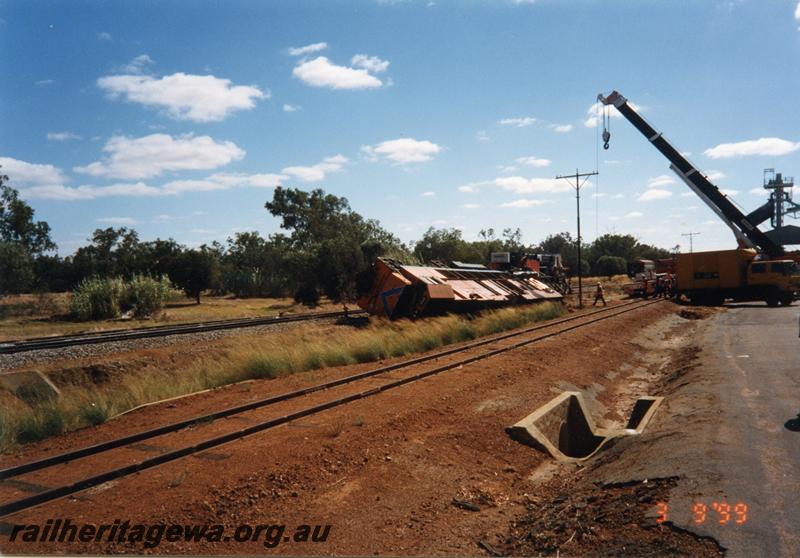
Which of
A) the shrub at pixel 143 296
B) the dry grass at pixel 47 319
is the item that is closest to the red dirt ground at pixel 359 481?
the dry grass at pixel 47 319

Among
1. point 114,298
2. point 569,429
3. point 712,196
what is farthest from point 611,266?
point 569,429

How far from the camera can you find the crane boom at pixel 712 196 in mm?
37719

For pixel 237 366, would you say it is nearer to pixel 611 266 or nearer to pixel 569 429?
pixel 569 429

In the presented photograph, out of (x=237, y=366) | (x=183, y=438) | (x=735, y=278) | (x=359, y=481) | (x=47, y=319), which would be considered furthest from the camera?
(x=735, y=278)

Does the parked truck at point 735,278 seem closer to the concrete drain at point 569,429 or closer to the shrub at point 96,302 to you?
the concrete drain at point 569,429

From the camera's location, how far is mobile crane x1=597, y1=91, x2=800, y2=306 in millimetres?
32906

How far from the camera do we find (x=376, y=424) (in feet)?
25.6

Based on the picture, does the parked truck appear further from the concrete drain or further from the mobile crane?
the concrete drain

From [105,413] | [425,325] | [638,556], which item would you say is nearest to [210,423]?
[105,413]

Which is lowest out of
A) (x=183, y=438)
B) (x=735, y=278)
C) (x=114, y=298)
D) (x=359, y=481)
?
(x=359, y=481)

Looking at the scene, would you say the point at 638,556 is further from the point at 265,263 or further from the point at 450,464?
the point at 265,263

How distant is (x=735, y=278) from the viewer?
113 ft

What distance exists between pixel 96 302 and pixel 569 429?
2518 cm

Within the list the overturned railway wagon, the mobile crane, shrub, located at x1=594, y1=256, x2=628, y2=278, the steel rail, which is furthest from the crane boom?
shrub, located at x1=594, y1=256, x2=628, y2=278
